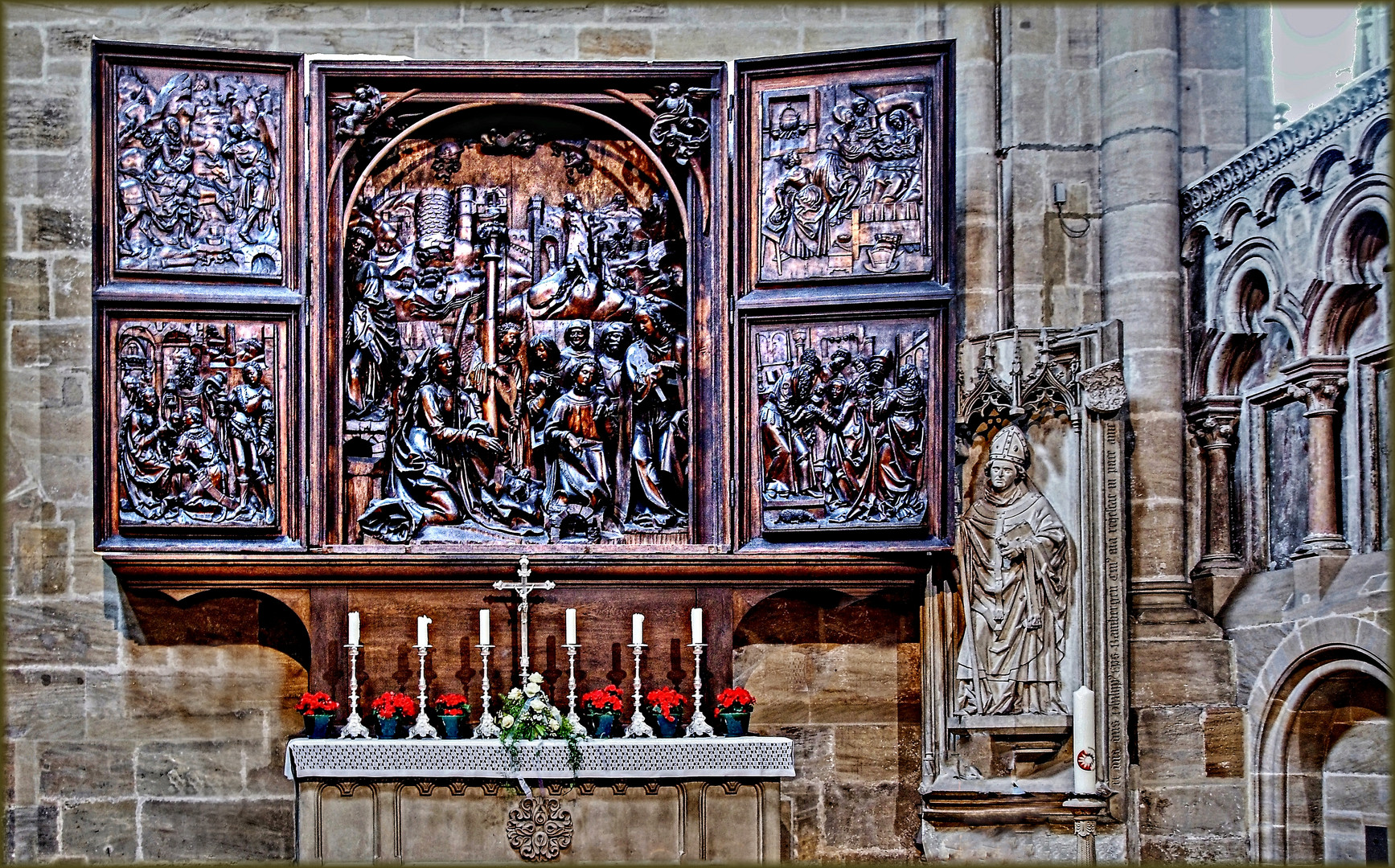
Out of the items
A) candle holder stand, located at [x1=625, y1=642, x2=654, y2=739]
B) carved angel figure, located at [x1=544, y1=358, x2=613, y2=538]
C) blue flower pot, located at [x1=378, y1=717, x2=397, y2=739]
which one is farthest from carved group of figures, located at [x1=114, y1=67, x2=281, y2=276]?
candle holder stand, located at [x1=625, y1=642, x2=654, y2=739]

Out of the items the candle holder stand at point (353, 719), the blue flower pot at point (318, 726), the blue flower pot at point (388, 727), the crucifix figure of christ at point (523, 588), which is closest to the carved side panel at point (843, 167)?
the crucifix figure of christ at point (523, 588)

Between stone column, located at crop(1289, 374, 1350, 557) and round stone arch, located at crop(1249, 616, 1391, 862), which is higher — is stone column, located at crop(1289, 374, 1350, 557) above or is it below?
above

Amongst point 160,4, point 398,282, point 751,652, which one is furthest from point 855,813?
point 160,4

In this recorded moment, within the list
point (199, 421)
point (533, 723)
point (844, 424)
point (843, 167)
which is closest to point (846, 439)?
point (844, 424)

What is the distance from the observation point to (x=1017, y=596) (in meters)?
9.48

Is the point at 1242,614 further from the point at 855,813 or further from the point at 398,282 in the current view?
the point at 398,282

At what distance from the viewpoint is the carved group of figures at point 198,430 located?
9273 mm

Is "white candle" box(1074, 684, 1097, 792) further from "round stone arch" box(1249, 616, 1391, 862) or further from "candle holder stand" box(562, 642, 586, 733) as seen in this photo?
"candle holder stand" box(562, 642, 586, 733)

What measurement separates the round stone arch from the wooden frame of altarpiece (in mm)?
1899

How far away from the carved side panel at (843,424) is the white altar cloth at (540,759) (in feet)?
3.89

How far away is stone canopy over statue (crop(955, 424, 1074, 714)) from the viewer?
9.46 meters

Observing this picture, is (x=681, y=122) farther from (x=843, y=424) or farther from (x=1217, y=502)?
(x=1217, y=502)

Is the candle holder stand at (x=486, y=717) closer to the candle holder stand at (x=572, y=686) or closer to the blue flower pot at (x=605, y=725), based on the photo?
the candle holder stand at (x=572, y=686)

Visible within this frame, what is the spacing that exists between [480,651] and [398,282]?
83.7 inches
